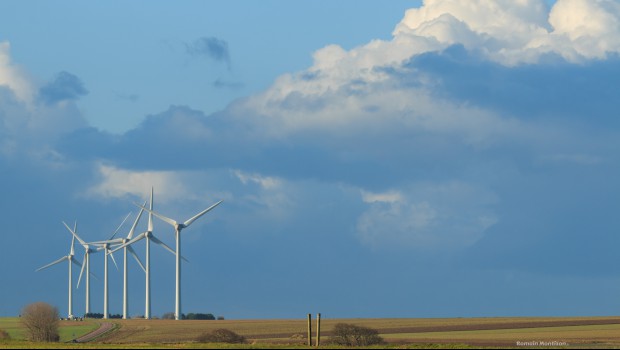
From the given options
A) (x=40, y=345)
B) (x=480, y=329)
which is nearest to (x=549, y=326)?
(x=480, y=329)

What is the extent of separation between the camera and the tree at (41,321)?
12925 cm

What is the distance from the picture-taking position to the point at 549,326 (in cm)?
16375

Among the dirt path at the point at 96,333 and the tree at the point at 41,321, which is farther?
the dirt path at the point at 96,333

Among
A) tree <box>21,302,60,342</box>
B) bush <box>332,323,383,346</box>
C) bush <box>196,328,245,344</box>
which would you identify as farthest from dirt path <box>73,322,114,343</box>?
bush <box>332,323,383,346</box>

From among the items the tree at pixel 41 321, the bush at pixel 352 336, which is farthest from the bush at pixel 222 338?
the tree at pixel 41 321

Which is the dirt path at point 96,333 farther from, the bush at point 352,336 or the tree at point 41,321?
the bush at point 352,336

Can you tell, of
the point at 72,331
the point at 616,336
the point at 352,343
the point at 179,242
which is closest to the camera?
the point at 352,343

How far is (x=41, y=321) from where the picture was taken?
130625 millimetres

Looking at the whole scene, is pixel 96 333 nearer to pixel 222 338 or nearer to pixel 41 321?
pixel 41 321

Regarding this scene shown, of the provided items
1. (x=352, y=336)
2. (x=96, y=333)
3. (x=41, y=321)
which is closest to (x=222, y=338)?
(x=352, y=336)

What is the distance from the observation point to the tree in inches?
5089

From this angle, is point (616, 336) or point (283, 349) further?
point (616, 336)

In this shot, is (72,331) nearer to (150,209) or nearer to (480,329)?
(150,209)

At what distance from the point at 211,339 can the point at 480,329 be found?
209 feet
